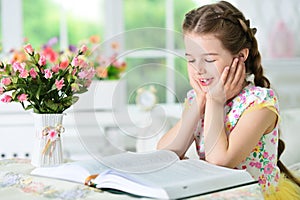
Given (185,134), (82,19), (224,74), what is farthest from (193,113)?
(82,19)

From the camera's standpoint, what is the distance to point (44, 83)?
1.46 metres

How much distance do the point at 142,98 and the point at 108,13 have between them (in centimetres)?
82

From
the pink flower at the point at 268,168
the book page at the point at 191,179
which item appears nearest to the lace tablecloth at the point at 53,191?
the book page at the point at 191,179

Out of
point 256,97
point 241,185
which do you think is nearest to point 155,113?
point 256,97

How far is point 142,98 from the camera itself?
306cm

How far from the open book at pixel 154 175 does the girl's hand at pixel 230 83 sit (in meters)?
0.23

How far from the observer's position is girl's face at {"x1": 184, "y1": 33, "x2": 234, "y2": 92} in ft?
4.73

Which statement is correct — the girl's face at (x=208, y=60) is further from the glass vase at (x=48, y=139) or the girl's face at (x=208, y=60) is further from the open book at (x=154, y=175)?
the glass vase at (x=48, y=139)

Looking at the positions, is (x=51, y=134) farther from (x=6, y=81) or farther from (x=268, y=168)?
(x=268, y=168)

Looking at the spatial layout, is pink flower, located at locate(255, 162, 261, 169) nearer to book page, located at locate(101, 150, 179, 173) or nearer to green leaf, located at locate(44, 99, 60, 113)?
book page, located at locate(101, 150, 179, 173)

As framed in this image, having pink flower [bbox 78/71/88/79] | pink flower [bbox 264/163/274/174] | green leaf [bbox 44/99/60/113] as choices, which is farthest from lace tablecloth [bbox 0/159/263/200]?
pink flower [bbox 264/163/274/174]

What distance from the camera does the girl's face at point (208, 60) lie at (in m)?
1.44

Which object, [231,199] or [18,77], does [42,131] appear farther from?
[231,199]

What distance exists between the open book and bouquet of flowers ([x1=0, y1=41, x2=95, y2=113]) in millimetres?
206
